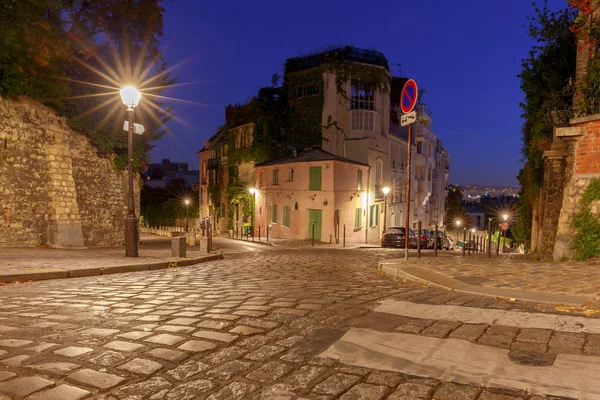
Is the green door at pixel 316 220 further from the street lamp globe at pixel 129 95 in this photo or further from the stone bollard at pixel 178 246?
the street lamp globe at pixel 129 95

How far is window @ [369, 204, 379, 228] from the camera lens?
105 feet

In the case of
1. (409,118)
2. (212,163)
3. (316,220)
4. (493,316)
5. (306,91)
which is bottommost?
(493,316)

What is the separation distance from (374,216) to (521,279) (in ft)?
85.9

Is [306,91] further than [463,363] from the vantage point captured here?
Yes

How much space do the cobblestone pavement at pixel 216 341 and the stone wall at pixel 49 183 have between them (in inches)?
326

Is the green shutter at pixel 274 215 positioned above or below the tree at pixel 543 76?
below

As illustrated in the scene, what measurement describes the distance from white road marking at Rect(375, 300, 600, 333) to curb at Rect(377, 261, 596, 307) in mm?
723

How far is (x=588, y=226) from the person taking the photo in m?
9.05

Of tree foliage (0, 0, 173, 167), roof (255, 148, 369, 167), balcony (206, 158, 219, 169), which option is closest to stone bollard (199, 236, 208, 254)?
tree foliage (0, 0, 173, 167)

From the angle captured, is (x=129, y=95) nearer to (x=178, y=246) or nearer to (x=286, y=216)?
(x=178, y=246)

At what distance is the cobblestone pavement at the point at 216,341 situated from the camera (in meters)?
2.96

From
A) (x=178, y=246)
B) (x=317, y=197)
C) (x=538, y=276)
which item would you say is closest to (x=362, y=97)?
(x=317, y=197)

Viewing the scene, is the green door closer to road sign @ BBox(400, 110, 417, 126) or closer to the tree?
the tree

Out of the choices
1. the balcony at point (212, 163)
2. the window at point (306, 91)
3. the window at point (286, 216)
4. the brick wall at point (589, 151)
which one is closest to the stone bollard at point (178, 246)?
the brick wall at point (589, 151)
